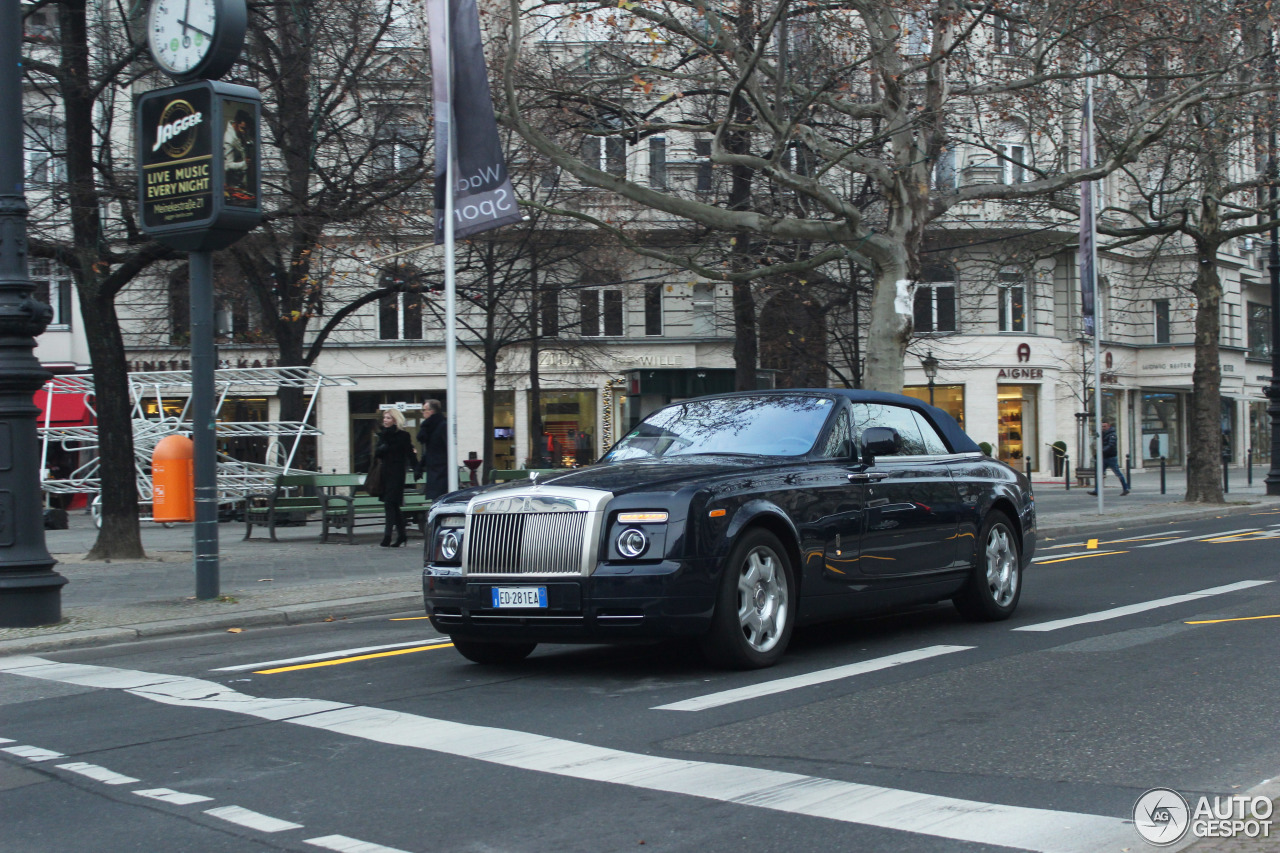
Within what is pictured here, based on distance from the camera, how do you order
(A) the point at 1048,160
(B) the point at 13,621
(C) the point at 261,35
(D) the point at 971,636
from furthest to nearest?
(A) the point at 1048,160 < (C) the point at 261,35 < (B) the point at 13,621 < (D) the point at 971,636

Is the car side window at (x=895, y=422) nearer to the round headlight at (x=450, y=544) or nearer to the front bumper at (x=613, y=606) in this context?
the front bumper at (x=613, y=606)

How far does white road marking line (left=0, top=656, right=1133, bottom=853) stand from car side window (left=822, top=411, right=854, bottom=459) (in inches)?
132

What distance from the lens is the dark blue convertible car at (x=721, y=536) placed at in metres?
7.33

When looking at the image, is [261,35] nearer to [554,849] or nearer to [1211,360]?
[554,849]

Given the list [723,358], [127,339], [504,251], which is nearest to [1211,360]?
[504,251]

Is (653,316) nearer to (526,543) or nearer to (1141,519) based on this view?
(1141,519)

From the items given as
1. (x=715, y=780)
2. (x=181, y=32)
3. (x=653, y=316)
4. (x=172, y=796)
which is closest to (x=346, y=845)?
(x=172, y=796)

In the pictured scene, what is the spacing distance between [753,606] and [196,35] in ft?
25.8

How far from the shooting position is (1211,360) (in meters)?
27.4

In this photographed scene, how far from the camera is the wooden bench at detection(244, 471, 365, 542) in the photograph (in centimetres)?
2103

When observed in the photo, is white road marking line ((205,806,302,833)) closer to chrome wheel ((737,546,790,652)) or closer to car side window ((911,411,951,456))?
chrome wheel ((737,546,790,652))

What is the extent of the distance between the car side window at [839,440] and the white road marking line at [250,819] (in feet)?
15.6

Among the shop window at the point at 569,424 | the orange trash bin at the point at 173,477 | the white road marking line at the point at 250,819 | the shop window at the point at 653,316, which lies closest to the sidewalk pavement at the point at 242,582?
the orange trash bin at the point at 173,477

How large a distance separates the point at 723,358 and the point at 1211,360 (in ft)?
58.8
